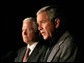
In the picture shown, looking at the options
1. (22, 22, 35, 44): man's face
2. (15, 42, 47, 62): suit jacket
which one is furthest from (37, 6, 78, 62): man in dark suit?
(22, 22, 35, 44): man's face

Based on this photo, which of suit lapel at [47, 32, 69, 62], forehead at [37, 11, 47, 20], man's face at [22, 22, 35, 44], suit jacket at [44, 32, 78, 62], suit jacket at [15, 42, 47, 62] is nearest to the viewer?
suit jacket at [44, 32, 78, 62]

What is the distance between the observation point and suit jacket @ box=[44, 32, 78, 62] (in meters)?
1.47

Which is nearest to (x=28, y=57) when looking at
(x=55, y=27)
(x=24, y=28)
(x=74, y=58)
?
(x=24, y=28)

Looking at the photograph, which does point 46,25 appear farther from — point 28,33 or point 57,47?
point 28,33

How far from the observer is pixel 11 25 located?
2.78m

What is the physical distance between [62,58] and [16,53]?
3.39ft

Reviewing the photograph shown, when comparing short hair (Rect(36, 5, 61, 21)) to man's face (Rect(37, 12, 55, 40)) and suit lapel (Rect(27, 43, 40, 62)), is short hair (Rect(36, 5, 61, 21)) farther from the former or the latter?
suit lapel (Rect(27, 43, 40, 62))

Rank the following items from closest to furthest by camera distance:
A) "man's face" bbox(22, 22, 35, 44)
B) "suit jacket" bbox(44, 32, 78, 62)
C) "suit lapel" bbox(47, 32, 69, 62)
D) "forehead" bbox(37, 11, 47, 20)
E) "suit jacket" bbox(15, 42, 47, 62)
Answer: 1. "suit jacket" bbox(44, 32, 78, 62)
2. "suit lapel" bbox(47, 32, 69, 62)
3. "forehead" bbox(37, 11, 47, 20)
4. "suit jacket" bbox(15, 42, 47, 62)
5. "man's face" bbox(22, 22, 35, 44)

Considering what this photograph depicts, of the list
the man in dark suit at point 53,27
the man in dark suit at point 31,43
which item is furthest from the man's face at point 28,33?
the man in dark suit at point 53,27

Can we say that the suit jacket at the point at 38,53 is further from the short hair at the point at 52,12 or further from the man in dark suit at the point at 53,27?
the short hair at the point at 52,12

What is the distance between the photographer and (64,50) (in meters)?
1.50

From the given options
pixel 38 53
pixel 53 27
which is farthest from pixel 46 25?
pixel 38 53

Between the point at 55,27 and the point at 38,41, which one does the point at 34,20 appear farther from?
the point at 55,27

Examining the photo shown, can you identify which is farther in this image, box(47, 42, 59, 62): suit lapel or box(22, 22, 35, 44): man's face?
box(22, 22, 35, 44): man's face
